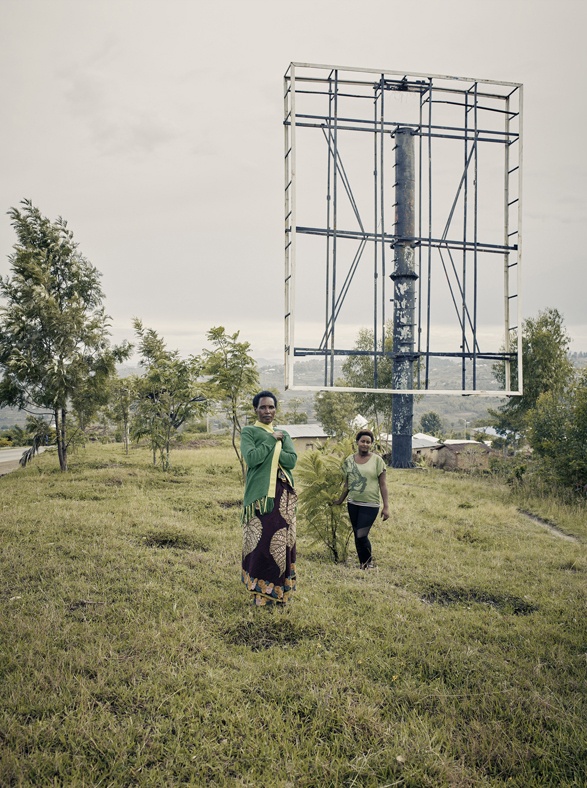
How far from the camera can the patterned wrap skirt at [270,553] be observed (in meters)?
5.26

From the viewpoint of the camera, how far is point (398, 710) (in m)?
3.59

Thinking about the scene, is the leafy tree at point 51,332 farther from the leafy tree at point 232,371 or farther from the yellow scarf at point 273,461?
the yellow scarf at point 273,461

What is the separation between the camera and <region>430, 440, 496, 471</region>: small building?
23891 millimetres

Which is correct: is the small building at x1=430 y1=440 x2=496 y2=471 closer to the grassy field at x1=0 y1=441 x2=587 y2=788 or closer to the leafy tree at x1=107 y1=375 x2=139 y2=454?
the leafy tree at x1=107 y1=375 x2=139 y2=454

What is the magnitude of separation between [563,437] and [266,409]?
38.3 ft

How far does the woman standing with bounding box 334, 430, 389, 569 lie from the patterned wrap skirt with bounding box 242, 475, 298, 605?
1388 millimetres

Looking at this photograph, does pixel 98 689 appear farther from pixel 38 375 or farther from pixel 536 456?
pixel 536 456

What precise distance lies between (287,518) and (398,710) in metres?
2.12

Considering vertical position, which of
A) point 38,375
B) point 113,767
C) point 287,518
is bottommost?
point 113,767

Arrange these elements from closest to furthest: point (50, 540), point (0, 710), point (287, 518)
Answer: point (0, 710)
point (287, 518)
point (50, 540)

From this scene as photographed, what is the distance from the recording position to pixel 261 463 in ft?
17.6

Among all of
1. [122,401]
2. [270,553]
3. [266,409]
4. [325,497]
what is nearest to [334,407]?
[122,401]

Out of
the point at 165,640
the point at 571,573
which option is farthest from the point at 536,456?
the point at 165,640

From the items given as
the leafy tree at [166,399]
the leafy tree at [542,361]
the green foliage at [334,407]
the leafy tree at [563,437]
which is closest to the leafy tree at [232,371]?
the leafy tree at [166,399]
